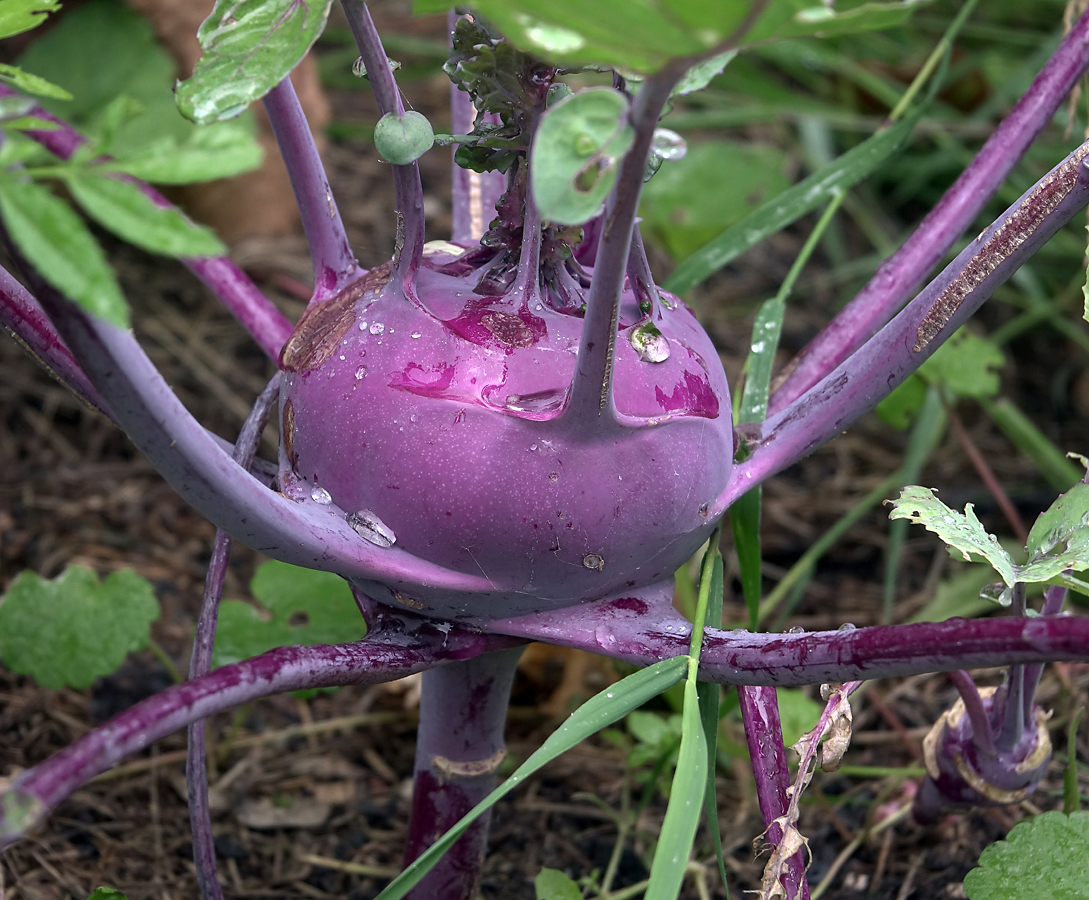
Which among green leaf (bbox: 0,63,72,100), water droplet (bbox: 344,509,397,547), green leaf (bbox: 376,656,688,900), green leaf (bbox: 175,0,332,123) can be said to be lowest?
green leaf (bbox: 376,656,688,900)

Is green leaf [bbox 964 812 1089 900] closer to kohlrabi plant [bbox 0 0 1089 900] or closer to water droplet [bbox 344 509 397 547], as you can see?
kohlrabi plant [bbox 0 0 1089 900]

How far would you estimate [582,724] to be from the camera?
61 cm

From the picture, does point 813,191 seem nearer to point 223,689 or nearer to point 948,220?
point 948,220

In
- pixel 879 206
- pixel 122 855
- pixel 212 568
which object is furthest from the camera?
pixel 879 206

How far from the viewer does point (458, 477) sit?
24.1 inches

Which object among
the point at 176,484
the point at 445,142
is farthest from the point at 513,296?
the point at 176,484

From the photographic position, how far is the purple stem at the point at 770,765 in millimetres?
653

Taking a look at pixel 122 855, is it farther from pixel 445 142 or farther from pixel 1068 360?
pixel 1068 360

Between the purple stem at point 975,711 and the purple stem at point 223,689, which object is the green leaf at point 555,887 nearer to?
the purple stem at point 223,689

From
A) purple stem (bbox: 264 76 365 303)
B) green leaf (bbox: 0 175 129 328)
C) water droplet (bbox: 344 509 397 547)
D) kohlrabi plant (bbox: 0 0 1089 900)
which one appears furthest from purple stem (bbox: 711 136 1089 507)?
green leaf (bbox: 0 175 129 328)

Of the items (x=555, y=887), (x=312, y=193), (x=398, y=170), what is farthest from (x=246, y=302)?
(x=555, y=887)

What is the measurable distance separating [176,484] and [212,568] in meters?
0.19

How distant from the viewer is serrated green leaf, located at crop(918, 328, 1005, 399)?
1.14 metres

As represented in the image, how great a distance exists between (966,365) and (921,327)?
0.54 metres
